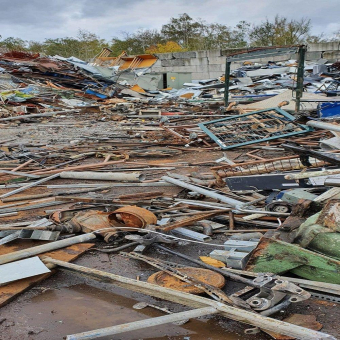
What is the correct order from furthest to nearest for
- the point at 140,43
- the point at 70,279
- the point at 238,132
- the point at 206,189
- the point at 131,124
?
1. the point at 140,43
2. the point at 131,124
3. the point at 238,132
4. the point at 206,189
5. the point at 70,279

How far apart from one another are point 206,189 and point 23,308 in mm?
2827

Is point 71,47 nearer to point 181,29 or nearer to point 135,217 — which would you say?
point 181,29

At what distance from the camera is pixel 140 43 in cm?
3666

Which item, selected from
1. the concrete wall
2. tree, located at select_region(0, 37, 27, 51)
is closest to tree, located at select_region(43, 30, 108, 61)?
tree, located at select_region(0, 37, 27, 51)

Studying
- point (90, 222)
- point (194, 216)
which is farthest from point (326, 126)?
point (90, 222)

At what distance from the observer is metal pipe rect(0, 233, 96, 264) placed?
3150mm

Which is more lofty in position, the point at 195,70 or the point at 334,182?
the point at 195,70

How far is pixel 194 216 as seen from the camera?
13.2 ft

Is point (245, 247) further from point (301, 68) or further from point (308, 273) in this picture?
point (301, 68)

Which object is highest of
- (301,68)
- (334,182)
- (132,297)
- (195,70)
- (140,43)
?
(140,43)

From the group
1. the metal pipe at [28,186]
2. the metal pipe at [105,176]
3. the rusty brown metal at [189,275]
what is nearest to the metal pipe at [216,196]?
the metal pipe at [105,176]

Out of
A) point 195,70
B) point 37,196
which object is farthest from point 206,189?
point 195,70

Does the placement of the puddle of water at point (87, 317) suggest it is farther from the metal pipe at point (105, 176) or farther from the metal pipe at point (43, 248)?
the metal pipe at point (105, 176)

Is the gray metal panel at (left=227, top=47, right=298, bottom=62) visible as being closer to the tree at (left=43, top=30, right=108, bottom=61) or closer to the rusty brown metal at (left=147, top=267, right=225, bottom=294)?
the rusty brown metal at (left=147, top=267, right=225, bottom=294)
